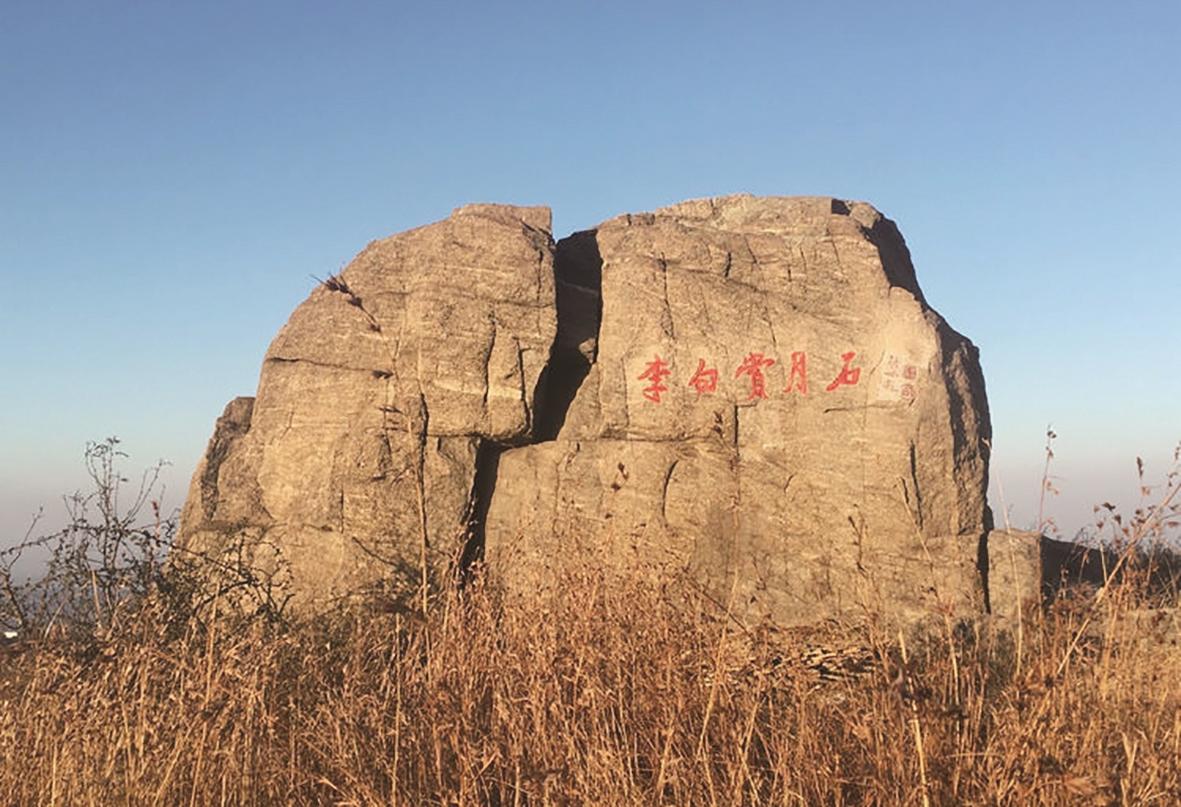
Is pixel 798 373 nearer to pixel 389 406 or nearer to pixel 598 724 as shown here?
pixel 389 406

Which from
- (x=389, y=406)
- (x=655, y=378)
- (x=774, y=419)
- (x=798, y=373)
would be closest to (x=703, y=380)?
(x=655, y=378)

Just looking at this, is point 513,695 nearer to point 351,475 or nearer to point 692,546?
point 692,546

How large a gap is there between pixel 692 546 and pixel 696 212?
4285 mm

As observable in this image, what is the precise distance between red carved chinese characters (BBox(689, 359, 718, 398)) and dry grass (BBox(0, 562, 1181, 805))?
5618 mm

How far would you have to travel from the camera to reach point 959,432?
9008mm

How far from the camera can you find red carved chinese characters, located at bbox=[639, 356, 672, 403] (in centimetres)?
990

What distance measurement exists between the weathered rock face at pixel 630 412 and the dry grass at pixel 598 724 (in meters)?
4.86

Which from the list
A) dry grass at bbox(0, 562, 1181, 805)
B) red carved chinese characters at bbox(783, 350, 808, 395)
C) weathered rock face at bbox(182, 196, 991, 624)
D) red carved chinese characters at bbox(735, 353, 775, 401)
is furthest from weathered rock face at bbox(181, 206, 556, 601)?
dry grass at bbox(0, 562, 1181, 805)

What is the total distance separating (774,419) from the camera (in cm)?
952

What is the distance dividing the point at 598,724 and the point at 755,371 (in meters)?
6.77

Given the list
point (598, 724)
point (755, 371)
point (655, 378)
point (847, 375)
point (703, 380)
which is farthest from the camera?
point (655, 378)

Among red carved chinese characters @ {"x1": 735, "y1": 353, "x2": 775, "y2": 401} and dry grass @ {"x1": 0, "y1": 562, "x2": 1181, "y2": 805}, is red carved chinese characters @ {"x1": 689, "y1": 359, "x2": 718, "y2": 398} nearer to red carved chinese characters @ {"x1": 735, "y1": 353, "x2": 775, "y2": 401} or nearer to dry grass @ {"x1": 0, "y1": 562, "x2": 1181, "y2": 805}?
red carved chinese characters @ {"x1": 735, "y1": 353, "x2": 775, "y2": 401}

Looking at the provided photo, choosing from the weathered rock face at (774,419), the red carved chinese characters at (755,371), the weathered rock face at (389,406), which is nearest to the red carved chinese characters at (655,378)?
the weathered rock face at (774,419)

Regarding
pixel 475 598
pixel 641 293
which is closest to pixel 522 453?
pixel 641 293
